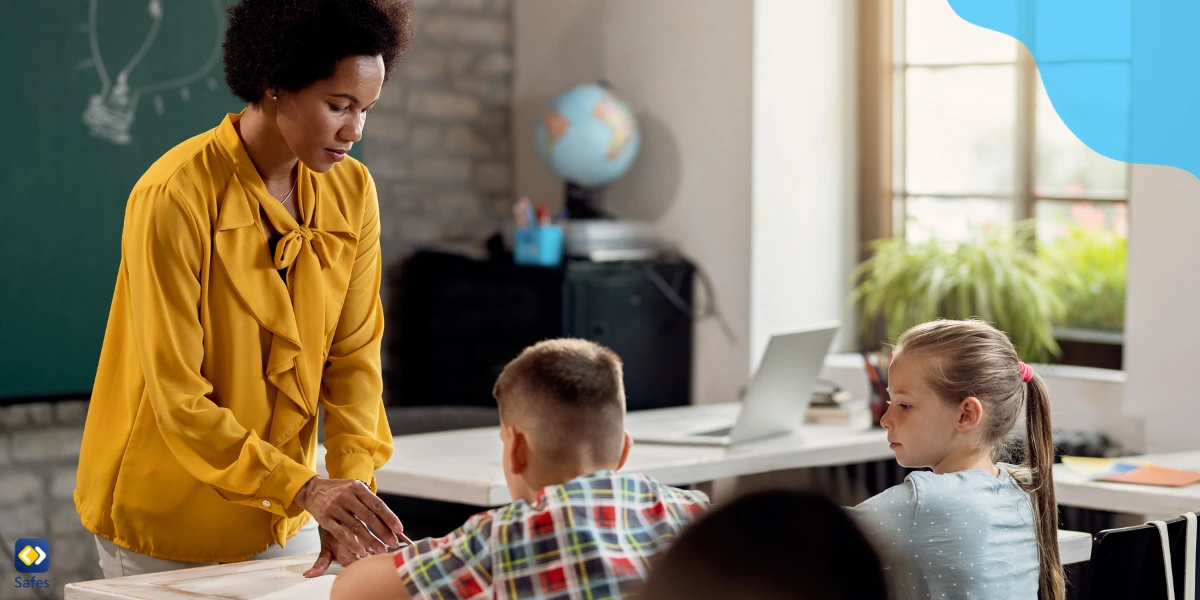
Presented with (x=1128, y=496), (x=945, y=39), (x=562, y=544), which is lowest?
(x=1128, y=496)

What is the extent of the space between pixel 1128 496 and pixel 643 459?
99cm

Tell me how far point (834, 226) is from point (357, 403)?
3.11 meters

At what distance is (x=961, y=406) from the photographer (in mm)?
1819

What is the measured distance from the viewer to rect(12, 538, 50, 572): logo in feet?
11.5

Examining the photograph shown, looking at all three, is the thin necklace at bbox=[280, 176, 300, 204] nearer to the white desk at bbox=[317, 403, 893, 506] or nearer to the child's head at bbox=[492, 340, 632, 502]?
the child's head at bbox=[492, 340, 632, 502]

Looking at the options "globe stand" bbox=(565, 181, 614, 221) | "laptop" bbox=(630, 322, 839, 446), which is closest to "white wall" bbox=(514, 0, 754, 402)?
"globe stand" bbox=(565, 181, 614, 221)

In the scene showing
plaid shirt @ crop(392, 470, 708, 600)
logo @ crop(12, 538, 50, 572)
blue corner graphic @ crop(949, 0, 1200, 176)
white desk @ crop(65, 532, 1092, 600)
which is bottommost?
logo @ crop(12, 538, 50, 572)

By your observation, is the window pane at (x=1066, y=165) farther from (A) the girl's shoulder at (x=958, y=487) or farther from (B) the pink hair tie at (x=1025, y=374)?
(A) the girl's shoulder at (x=958, y=487)

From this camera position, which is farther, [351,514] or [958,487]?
[958,487]

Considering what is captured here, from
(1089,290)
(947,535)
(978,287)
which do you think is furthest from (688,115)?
(947,535)

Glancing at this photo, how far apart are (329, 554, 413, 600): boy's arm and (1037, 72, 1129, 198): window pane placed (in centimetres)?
328

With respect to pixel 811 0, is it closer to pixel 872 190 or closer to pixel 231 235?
pixel 872 190

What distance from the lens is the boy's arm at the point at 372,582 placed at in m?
1.42

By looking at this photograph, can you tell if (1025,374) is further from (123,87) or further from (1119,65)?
(123,87)
